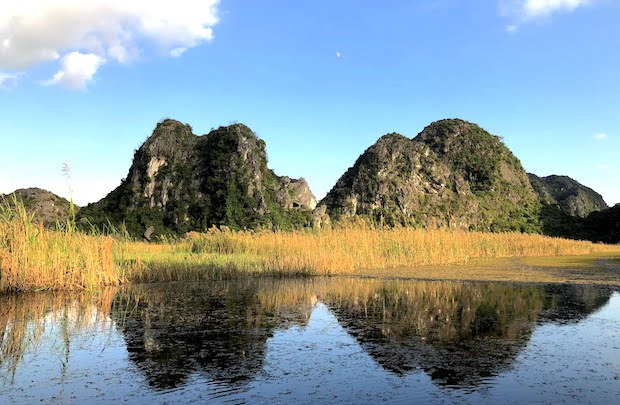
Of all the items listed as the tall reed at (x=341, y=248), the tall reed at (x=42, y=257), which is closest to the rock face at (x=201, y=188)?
the tall reed at (x=341, y=248)

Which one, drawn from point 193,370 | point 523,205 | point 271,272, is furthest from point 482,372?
point 523,205

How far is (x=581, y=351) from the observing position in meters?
5.74

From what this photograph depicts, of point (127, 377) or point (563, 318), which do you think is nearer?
point (127, 377)

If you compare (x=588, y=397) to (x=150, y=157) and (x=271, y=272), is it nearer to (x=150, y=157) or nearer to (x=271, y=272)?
(x=271, y=272)

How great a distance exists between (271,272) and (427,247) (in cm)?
733

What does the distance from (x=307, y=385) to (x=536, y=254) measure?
84.8 ft

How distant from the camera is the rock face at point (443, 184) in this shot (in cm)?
9625

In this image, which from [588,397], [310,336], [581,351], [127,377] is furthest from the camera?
[310,336]

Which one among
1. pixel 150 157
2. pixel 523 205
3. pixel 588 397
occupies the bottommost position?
pixel 588 397

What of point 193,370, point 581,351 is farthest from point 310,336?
point 581,351

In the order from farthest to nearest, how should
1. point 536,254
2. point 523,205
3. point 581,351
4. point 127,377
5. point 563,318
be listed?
point 523,205, point 536,254, point 563,318, point 581,351, point 127,377

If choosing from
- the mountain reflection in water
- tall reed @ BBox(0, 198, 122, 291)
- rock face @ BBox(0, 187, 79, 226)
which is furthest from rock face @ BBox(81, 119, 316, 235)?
the mountain reflection in water

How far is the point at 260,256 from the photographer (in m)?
18.3

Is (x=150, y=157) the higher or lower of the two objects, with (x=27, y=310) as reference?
higher
